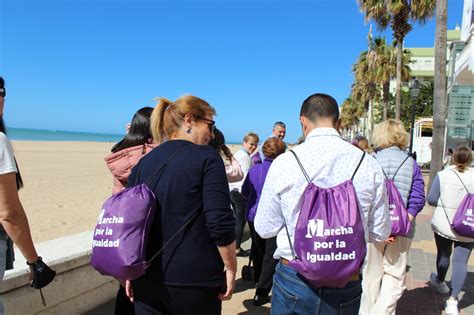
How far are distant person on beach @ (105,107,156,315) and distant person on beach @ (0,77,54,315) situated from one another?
31.8 inches

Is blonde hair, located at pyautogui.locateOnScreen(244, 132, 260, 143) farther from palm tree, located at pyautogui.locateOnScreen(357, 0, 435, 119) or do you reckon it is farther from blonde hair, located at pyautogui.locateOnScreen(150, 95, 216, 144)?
palm tree, located at pyautogui.locateOnScreen(357, 0, 435, 119)

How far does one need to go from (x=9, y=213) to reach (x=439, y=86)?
11.7m

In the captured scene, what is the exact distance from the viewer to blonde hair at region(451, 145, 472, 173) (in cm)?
425

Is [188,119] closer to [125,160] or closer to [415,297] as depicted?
[125,160]

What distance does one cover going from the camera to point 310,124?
2.20 meters

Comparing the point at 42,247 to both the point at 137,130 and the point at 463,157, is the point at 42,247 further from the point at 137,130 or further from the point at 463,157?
the point at 463,157

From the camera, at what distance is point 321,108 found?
2.17 metres

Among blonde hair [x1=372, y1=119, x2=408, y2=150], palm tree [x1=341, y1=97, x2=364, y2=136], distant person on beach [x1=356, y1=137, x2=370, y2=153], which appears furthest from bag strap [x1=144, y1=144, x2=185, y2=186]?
palm tree [x1=341, y1=97, x2=364, y2=136]

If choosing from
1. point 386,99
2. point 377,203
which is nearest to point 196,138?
point 377,203

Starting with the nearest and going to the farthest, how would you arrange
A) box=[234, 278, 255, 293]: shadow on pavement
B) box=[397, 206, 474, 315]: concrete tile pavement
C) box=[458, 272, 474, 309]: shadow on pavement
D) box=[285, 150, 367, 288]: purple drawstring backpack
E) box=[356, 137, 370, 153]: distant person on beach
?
box=[285, 150, 367, 288]: purple drawstring backpack
box=[397, 206, 474, 315]: concrete tile pavement
box=[458, 272, 474, 309]: shadow on pavement
box=[234, 278, 255, 293]: shadow on pavement
box=[356, 137, 370, 153]: distant person on beach

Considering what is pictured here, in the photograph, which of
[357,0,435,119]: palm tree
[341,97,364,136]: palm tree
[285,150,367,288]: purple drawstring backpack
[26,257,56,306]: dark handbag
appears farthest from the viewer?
[341,97,364,136]: palm tree

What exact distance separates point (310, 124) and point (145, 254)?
1.11m

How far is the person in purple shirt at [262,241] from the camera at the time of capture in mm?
4301

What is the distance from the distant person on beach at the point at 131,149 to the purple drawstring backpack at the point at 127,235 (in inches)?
41.1
